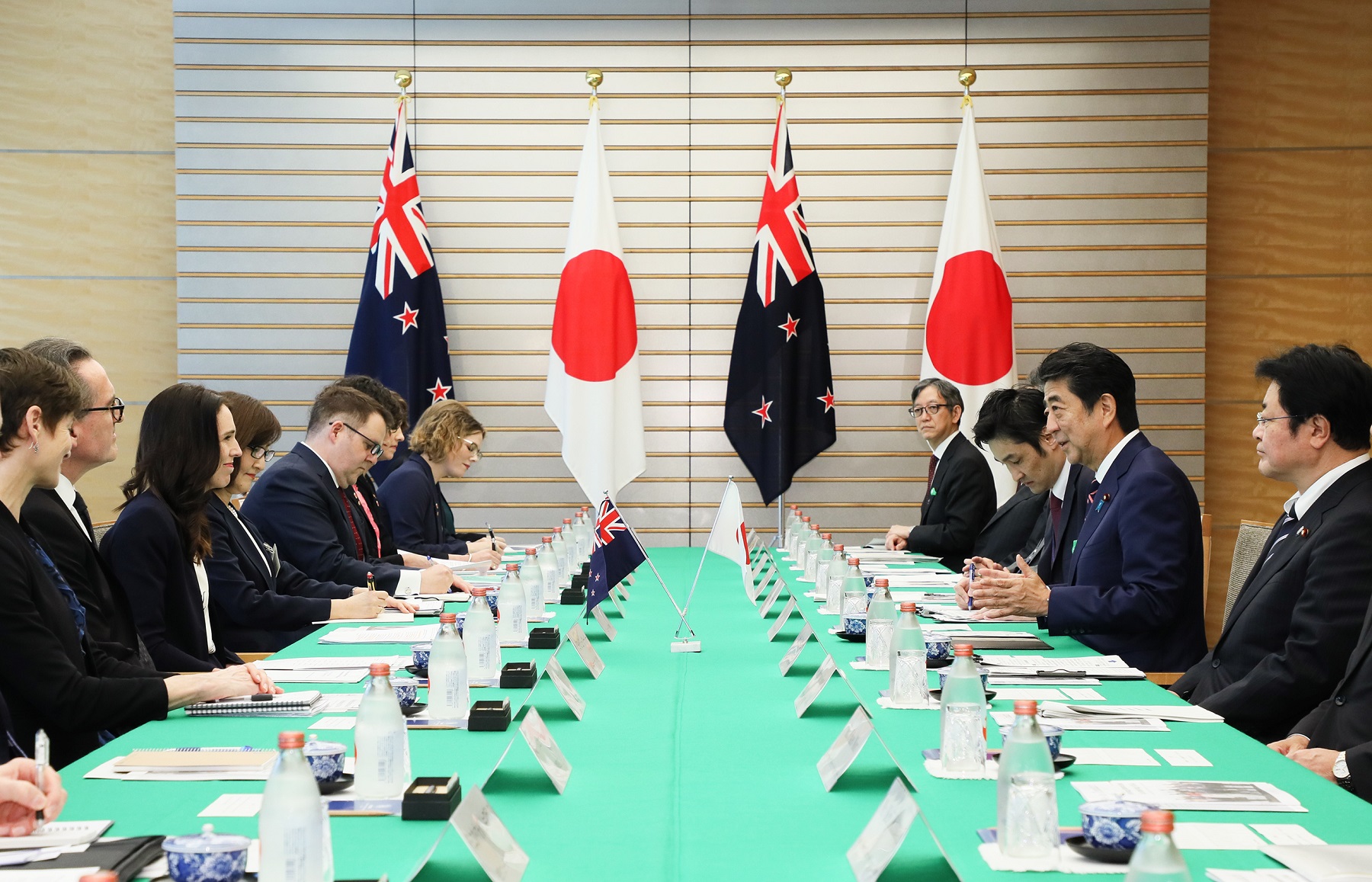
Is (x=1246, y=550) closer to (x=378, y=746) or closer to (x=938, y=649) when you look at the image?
(x=938, y=649)

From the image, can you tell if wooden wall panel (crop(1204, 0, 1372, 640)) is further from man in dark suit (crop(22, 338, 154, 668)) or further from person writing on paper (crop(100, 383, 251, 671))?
man in dark suit (crop(22, 338, 154, 668))

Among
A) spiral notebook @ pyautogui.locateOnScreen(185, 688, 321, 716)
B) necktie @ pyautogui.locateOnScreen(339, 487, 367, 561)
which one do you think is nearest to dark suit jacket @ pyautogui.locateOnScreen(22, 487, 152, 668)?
spiral notebook @ pyautogui.locateOnScreen(185, 688, 321, 716)

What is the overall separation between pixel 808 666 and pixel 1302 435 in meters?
1.31

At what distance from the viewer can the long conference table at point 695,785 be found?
1.61 meters

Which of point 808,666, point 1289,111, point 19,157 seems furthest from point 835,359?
point 19,157

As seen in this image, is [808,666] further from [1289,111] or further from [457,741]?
[1289,111]

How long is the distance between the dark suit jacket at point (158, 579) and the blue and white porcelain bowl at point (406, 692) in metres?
1.14

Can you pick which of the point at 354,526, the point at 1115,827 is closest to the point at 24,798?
the point at 1115,827

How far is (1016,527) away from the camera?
4.95m

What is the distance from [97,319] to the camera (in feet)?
23.4

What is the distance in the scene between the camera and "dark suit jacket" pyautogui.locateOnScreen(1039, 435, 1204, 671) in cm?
316

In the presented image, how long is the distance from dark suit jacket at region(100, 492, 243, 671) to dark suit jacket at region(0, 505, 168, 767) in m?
0.73

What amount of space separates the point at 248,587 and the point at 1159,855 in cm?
313

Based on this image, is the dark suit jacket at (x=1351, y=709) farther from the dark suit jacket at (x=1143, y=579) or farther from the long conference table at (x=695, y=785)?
the dark suit jacket at (x=1143, y=579)
